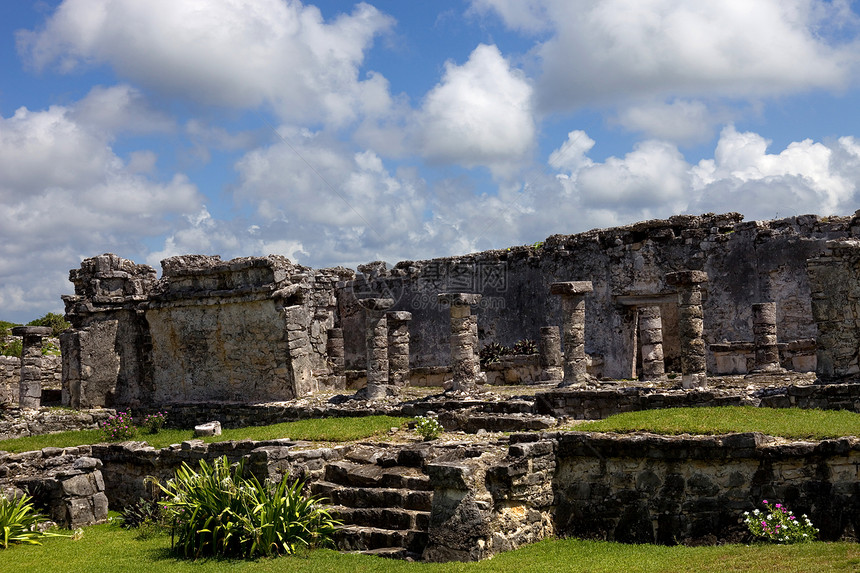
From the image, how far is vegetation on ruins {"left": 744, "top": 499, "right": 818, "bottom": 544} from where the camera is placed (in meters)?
8.65

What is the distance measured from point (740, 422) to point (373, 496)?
4897mm

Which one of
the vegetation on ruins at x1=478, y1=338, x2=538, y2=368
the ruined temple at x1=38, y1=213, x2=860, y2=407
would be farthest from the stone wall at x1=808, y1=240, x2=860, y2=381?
the vegetation on ruins at x1=478, y1=338, x2=538, y2=368

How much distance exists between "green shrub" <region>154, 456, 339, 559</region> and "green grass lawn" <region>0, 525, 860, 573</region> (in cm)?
23

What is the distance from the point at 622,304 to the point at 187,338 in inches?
482

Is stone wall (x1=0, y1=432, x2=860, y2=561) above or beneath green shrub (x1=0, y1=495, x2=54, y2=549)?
above

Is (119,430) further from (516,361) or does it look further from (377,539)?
(377,539)

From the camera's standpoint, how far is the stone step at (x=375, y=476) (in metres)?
10.8

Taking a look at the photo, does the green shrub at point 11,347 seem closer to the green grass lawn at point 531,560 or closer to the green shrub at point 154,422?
the green shrub at point 154,422

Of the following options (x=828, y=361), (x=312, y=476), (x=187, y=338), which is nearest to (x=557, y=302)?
(x=187, y=338)

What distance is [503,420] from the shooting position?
14.0m

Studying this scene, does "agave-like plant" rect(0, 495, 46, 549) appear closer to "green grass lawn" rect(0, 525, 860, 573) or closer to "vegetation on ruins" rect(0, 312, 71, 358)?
"green grass lawn" rect(0, 525, 860, 573)

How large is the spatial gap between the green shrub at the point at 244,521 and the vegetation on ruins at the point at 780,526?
4828 millimetres

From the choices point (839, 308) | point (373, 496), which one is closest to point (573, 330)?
point (839, 308)

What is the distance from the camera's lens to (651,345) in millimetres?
20781
